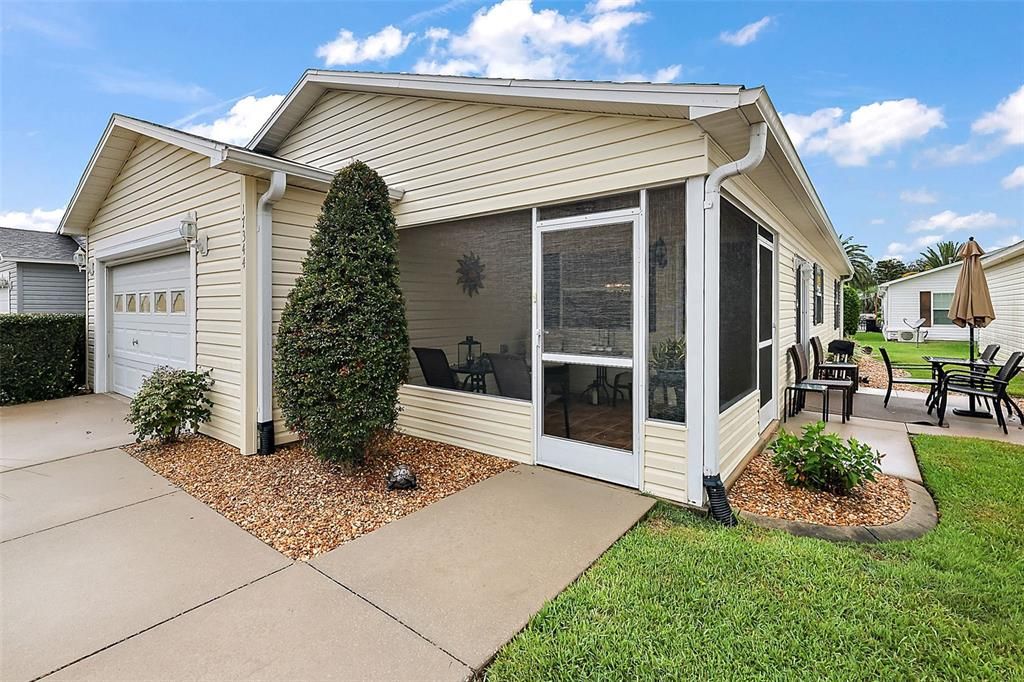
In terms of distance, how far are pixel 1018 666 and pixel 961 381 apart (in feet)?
21.0

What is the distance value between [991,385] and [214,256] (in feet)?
32.5

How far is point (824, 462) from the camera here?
3.86 metres

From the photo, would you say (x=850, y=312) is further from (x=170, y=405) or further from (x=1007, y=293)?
(x=170, y=405)

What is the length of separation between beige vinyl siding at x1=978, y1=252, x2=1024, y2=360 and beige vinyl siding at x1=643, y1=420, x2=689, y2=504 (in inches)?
536

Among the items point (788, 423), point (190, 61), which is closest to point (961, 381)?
point (788, 423)

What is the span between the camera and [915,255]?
164ft

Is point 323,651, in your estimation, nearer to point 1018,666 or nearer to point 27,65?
point 1018,666

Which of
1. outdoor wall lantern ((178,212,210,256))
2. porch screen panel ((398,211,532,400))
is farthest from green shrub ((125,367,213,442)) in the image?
porch screen panel ((398,211,532,400))

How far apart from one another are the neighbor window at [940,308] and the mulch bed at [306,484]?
28.3 m

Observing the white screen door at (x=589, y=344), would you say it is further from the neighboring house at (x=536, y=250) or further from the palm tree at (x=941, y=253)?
the palm tree at (x=941, y=253)

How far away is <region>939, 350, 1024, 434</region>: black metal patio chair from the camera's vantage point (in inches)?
236

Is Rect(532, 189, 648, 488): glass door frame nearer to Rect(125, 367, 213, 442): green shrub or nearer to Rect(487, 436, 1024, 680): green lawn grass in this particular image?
Rect(487, 436, 1024, 680): green lawn grass

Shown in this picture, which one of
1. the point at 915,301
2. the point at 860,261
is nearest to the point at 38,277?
the point at 915,301

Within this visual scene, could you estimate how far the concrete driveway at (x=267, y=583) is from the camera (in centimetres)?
208
